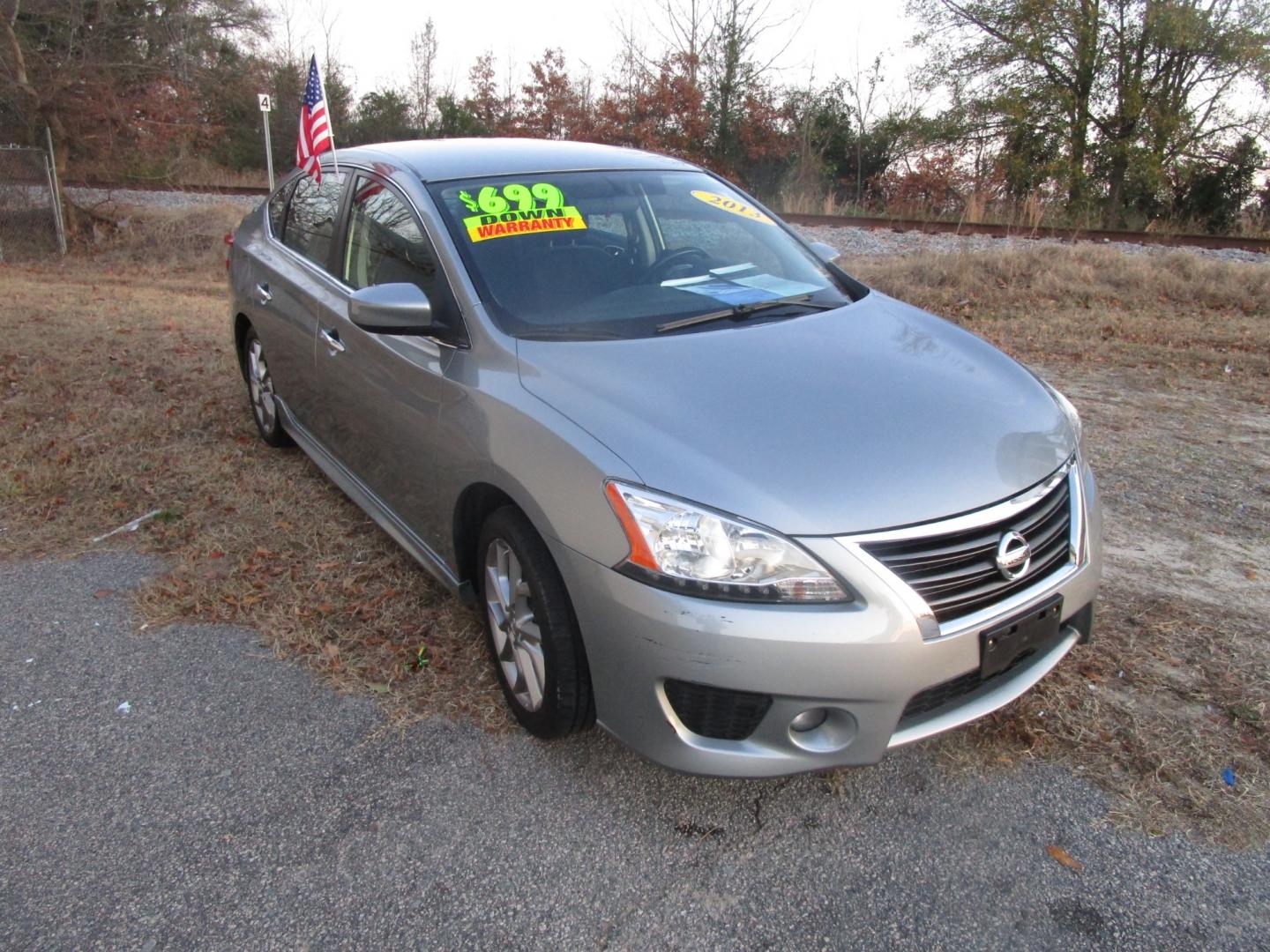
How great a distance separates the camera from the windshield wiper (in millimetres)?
3125

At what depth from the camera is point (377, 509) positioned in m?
3.82

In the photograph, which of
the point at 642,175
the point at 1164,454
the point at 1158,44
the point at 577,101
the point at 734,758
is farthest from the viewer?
the point at 577,101

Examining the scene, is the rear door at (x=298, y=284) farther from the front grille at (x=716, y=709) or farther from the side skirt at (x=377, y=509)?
the front grille at (x=716, y=709)

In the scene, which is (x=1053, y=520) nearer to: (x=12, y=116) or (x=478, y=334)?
(x=478, y=334)

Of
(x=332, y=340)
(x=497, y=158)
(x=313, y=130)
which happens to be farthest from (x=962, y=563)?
(x=313, y=130)

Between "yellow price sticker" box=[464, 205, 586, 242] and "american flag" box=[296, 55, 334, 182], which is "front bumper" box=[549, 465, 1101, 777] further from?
"american flag" box=[296, 55, 334, 182]

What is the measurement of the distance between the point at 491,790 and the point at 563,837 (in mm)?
283

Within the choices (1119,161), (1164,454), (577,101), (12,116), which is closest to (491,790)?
(1164,454)

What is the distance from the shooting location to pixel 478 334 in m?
3.02

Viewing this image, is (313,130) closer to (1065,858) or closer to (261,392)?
(261,392)

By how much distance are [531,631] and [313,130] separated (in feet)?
10.4

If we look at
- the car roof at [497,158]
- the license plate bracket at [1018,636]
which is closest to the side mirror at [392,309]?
the car roof at [497,158]

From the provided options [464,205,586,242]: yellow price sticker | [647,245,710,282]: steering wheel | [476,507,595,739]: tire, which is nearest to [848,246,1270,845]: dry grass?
[476,507,595,739]: tire

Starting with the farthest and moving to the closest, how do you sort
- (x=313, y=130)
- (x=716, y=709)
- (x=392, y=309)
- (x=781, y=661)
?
1. (x=313, y=130)
2. (x=392, y=309)
3. (x=716, y=709)
4. (x=781, y=661)
